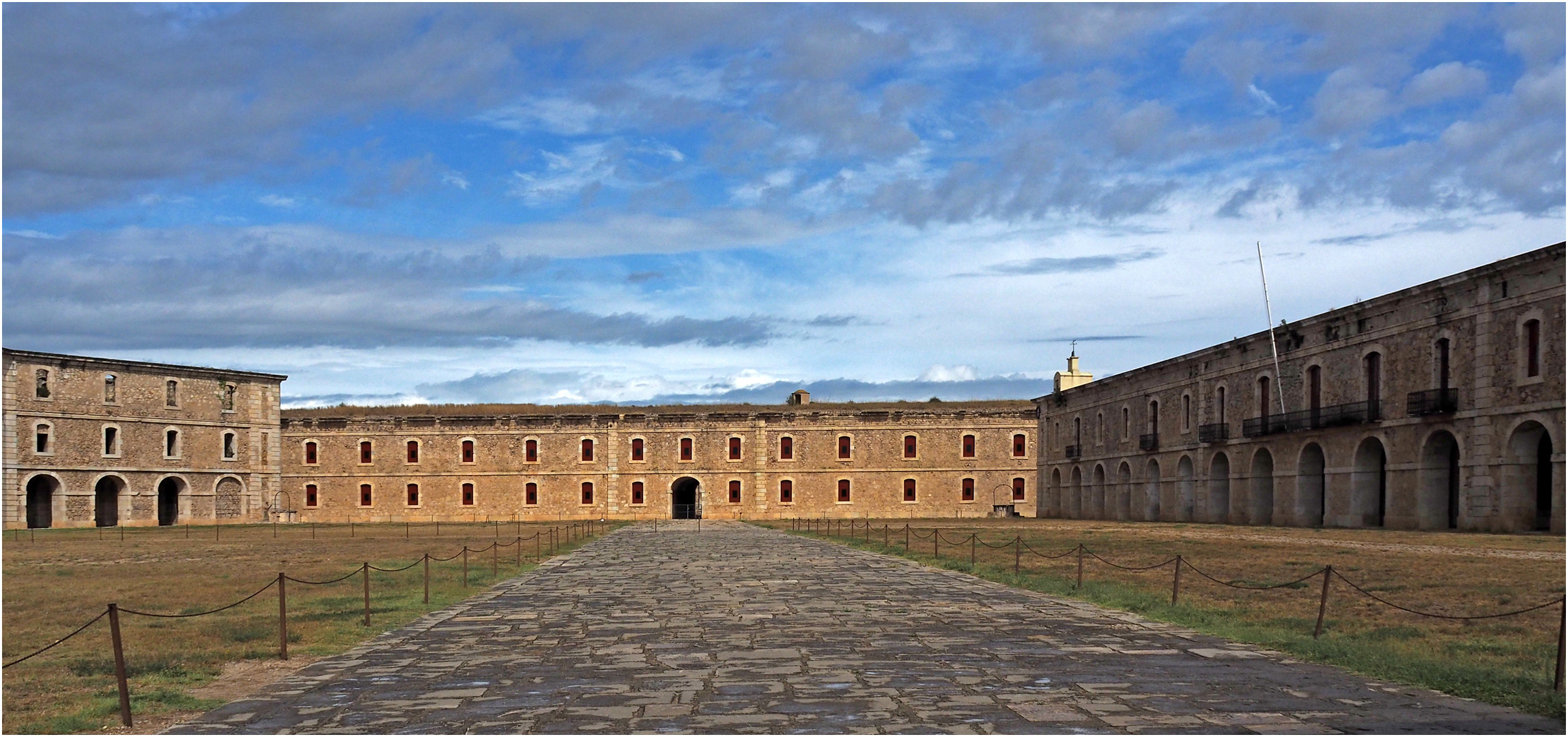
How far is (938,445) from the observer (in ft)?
208

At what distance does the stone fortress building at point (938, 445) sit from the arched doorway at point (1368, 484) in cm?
7

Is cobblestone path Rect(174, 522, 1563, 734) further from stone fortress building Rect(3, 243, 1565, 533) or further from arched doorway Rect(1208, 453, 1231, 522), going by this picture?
arched doorway Rect(1208, 453, 1231, 522)

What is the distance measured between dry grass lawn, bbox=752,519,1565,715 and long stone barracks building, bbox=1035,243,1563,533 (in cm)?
216

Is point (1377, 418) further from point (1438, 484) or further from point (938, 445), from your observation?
point (938, 445)

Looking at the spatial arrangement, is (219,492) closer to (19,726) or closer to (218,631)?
(218,631)

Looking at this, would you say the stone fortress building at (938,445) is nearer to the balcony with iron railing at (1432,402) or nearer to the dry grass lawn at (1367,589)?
the balcony with iron railing at (1432,402)

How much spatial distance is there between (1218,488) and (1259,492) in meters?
2.81

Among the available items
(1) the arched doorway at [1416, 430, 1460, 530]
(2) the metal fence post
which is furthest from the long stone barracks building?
(2) the metal fence post

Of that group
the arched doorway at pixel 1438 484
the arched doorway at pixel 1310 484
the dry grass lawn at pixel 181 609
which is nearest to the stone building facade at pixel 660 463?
the arched doorway at pixel 1310 484

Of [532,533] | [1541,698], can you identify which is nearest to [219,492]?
[532,533]

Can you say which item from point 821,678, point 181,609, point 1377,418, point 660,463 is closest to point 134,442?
point 660,463

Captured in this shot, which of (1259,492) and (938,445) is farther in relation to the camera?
(938,445)

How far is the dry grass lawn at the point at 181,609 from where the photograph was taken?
8.92 m

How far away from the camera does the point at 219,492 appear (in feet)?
187
